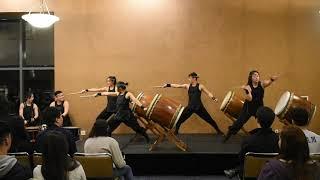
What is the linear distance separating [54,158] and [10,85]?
727 cm

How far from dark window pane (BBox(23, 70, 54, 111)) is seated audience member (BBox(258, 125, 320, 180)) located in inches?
289

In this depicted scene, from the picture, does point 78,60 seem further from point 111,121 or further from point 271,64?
point 271,64

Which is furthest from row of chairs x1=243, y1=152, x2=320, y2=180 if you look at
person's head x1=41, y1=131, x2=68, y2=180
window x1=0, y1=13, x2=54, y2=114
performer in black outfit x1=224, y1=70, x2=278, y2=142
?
window x1=0, y1=13, x2=54, y2=114

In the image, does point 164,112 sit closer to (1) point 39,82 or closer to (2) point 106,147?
(2) point 106,147

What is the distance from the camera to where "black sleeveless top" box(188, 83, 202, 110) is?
7285 mm

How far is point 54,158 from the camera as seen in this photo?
205 centimetres

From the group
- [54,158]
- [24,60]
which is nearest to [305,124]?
[54,158]

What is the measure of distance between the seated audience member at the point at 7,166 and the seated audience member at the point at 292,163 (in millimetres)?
1013

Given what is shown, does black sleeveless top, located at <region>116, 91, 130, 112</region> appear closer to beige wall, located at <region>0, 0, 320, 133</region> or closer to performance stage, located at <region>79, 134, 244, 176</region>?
performance stage, located at <region>79, 134, 244, 176</region>

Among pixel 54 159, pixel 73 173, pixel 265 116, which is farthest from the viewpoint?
pixel 265 116

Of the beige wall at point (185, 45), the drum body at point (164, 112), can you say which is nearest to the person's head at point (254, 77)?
the drum body at point (164, 112)

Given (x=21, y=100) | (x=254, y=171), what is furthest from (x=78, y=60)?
(x=254, y=171)

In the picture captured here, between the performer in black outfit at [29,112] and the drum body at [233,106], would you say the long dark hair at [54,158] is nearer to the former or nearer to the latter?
the drum body at [233,106]

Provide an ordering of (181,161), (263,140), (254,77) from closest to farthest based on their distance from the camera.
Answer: (263,140) → (181,161) → (254,77)
